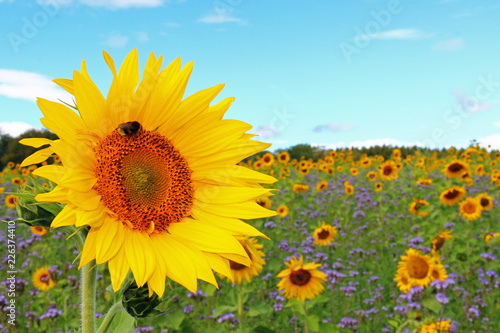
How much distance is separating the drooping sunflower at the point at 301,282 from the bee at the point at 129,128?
10.0 ft

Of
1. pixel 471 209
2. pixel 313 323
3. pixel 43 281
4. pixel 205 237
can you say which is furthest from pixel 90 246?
pixel 471 209

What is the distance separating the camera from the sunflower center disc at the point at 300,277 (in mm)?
4148

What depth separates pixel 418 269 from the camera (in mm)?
4719

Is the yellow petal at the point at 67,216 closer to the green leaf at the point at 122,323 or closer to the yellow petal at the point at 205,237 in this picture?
the yellow petal at the point at 205,237

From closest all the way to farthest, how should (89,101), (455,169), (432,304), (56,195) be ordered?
(56,195) → (89,101) → (432,304) → (455,169)

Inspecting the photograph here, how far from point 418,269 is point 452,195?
3.42 m

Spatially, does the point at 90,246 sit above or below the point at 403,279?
below

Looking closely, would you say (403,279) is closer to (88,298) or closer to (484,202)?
(484,202)

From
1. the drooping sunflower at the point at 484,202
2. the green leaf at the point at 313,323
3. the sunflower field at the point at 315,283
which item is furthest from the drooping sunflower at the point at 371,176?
the green leaf at the point at 313,323

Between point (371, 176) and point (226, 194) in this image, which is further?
point (371, 176)

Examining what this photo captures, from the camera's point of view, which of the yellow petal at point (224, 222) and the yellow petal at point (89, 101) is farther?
the yellow petal at point (224, 222)

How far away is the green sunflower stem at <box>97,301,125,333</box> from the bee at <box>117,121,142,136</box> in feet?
1.76

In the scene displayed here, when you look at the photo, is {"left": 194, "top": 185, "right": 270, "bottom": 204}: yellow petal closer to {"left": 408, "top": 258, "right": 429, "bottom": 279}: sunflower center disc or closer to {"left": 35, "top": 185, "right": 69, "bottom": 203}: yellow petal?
{"left": 35, "top": 185, "right": 69, "bottom": 203}: yellow petal

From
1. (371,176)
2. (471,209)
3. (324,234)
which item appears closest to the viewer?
(324,234)
